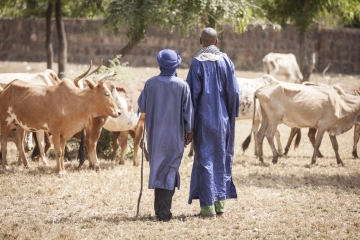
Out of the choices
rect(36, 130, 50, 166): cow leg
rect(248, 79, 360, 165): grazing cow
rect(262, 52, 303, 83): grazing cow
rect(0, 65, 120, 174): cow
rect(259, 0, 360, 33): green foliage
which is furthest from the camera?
rect(262, 52, 303, 83): grazing cow

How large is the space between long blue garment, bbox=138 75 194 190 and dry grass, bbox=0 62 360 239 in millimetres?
559

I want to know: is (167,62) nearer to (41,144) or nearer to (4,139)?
(4,139)

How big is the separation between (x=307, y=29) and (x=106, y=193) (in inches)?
518

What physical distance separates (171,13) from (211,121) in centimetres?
A: 741

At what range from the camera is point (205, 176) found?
7.82m

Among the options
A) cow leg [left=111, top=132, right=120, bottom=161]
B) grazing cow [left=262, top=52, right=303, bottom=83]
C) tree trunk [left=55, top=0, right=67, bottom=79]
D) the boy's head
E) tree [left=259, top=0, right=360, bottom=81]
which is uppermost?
the boy's head

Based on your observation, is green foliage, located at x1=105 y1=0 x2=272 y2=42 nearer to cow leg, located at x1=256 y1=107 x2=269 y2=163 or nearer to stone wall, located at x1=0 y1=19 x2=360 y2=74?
cow leg, located at x1=256 y1=107 x2=269 y2=163

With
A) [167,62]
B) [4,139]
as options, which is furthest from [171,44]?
[167,62]

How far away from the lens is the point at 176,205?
8.95 meters

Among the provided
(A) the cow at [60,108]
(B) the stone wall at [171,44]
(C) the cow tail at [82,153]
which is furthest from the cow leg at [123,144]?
(B) the stone wall at [171,44]

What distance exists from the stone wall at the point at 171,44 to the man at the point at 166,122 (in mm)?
17265

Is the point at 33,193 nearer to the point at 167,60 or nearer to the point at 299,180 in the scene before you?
the point at 167,60

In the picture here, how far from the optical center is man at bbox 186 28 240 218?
784 centimetres

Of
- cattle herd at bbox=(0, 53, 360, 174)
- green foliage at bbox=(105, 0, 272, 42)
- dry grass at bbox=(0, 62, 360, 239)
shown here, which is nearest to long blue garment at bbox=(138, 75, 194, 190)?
dry grass at bbox=(0, 62, 360, 239)
